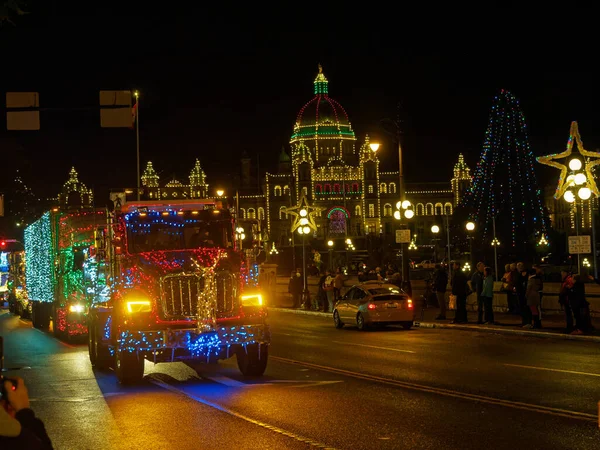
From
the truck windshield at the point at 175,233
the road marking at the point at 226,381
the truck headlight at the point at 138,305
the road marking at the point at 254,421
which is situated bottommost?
the road marking at the point at 254,421

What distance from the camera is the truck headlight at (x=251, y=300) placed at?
16.5 meters

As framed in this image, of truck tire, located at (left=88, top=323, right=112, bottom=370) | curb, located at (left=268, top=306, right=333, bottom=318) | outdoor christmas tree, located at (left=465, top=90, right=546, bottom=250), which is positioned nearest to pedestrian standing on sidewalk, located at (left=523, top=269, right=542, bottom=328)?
truck tire, located at (left=88, top=323, right=112, bottom=370)

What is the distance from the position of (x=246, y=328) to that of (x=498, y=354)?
606 cm

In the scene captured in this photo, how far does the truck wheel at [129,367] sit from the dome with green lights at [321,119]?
6278 inches

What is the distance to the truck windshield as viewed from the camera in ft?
55.7

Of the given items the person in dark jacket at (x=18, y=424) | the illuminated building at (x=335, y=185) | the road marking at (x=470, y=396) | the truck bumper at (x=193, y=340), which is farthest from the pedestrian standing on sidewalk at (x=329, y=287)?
the illuminated building at (x=335, y=185)

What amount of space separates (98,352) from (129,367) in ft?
9.15

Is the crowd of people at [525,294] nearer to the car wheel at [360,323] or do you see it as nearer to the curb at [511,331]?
the curb at [511,331]

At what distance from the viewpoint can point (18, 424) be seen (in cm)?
551

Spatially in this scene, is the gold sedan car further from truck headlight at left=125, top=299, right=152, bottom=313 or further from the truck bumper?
truck headlight at left=125, top=299, right=152, bottom=313

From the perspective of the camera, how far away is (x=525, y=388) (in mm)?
14062

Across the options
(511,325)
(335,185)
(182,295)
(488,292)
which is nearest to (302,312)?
(488,292)

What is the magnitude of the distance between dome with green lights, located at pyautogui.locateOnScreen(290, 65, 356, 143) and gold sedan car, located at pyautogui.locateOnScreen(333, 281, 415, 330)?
480 ft

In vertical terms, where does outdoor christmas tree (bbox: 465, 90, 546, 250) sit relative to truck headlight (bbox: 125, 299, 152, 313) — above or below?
above
